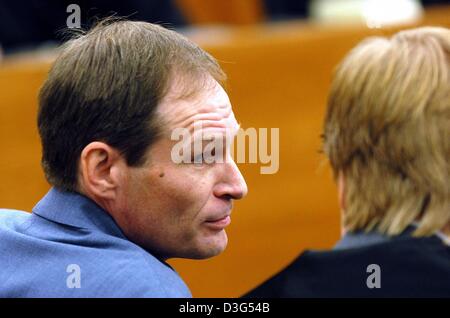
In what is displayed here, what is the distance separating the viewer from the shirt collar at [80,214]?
A: 6.84 ft

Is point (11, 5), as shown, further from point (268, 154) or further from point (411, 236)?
point (411, 236)

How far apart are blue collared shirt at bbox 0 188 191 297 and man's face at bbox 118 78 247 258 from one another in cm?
6

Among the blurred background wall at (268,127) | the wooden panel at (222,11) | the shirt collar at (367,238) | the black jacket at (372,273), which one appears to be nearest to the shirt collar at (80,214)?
the black jacket at (372,273)

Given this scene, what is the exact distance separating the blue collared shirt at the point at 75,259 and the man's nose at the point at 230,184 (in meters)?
0.21

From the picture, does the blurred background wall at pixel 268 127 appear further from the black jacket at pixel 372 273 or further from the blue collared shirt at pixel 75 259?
the blue collared shirt at pixel 75 259

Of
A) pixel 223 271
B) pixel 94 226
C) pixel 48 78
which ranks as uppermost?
pixel 48 78

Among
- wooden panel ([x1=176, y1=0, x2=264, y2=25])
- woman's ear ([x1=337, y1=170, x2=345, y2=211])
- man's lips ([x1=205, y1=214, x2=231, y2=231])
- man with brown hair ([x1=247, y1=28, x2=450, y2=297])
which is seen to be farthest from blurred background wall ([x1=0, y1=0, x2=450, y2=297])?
man's lips ([x1=205, y1=214, x2=231, y2=231])

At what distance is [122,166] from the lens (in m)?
2.09

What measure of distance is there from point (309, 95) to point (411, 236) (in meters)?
2.30

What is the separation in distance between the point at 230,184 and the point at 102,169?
273mm

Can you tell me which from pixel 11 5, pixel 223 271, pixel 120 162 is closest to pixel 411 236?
pixel 120 162

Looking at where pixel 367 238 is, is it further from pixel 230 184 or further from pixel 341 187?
pixel 230 184

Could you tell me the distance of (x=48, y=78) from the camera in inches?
85.7
